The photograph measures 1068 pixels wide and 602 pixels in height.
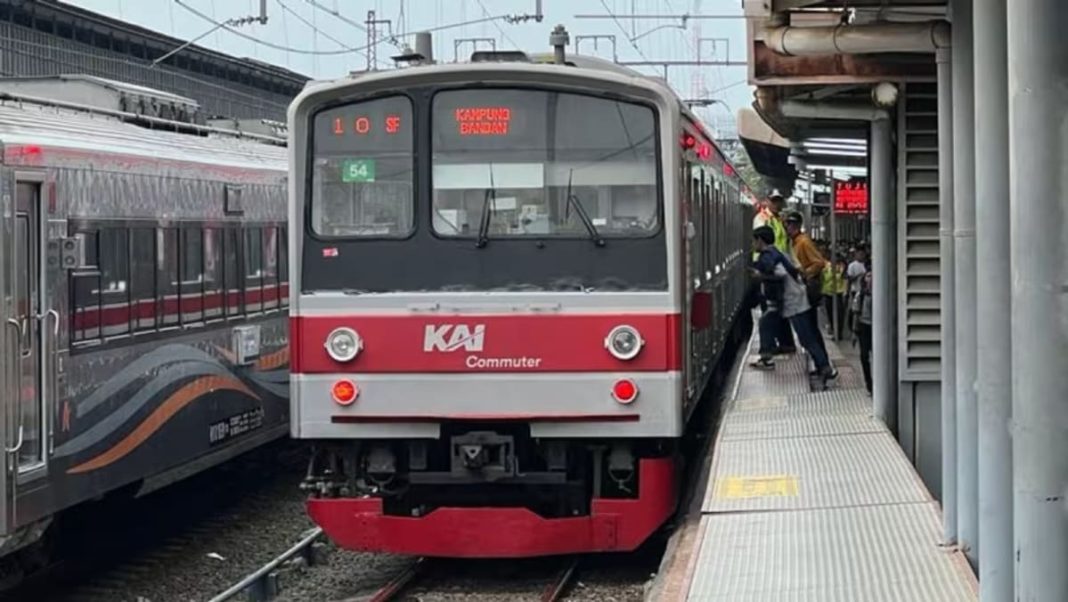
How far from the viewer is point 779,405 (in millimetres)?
12172

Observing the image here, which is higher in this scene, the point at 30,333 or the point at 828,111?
the point at 828,111

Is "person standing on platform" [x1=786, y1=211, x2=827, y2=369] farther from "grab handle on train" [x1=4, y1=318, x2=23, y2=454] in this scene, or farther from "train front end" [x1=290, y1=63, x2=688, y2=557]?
"grab handle on train" [x1=4, y1=318, x2=23, y2=454]

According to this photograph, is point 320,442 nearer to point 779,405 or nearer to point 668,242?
point 668,242

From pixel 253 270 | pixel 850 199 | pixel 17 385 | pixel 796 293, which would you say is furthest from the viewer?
pixel 850 199

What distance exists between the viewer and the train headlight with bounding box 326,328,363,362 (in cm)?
877

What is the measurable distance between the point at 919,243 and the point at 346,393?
4.10m

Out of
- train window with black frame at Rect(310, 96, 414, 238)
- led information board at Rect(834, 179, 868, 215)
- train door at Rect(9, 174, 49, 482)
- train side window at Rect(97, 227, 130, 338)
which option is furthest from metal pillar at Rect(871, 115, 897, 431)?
led information board at Rect(834, 179, 868, 215)

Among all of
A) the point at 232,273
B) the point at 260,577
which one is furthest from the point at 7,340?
the point at 232,273

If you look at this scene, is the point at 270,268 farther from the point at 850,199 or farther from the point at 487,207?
the point at 850,199

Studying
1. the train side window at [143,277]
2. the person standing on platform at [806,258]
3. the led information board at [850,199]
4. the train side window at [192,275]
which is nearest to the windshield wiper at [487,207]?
the train side window at [143,277]

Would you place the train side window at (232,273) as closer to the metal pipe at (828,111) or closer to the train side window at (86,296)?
the train side window at (86,296)

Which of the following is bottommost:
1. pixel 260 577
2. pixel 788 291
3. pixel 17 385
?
pixel 260 577

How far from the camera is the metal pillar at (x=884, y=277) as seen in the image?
10.8 m

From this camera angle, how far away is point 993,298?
546 centimetres
